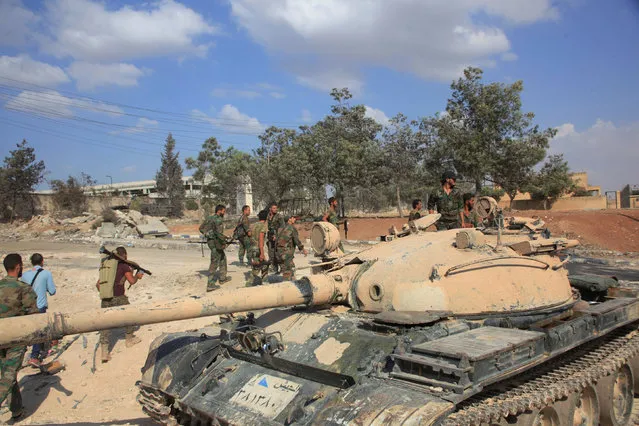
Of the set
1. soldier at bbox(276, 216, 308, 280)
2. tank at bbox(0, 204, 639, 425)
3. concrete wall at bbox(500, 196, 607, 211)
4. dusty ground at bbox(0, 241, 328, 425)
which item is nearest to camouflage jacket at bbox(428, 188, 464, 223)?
tank at bbox(0, 204, 639, 425)

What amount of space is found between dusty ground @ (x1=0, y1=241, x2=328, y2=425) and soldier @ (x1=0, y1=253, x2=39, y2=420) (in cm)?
40

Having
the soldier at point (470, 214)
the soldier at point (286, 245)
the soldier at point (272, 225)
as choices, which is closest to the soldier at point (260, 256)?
the soldier at point (272, 225)

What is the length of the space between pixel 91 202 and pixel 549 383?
44.2 meters

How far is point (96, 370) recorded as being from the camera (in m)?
8.02

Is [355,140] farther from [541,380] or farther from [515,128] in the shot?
[541,380]

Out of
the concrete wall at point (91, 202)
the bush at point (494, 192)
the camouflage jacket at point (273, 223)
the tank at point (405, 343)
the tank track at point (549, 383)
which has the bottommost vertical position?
the tank track at point (549, 383)

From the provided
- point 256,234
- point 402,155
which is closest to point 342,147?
point 402,155

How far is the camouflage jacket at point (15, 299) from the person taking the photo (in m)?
6.02

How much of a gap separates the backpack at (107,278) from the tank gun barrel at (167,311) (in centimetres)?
435

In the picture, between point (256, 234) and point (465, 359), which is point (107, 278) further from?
point (465, 359)

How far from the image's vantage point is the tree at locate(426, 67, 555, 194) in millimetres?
25438

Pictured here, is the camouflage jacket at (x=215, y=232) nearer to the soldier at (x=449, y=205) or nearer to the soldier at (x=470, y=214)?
Result: the soldier at (x=449, y=205)

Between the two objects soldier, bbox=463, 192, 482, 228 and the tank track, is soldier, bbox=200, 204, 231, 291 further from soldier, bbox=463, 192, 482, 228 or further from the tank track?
the tank track

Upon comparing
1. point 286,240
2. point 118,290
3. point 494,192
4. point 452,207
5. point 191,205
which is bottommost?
point 118,290
